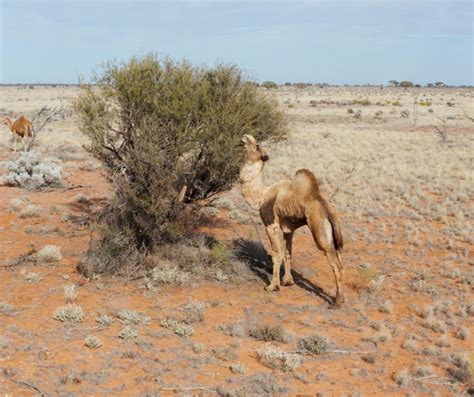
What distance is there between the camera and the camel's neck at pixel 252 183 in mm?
9391

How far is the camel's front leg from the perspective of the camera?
9.41 meters

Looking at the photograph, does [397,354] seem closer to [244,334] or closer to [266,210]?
[244,334]

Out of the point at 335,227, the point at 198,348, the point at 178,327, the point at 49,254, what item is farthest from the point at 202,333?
the point at 49,254

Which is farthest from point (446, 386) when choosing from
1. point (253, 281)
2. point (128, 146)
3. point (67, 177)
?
point (67, 177)

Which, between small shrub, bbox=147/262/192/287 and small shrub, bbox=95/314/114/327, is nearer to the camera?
small shrub, bbox=95/314/114/327

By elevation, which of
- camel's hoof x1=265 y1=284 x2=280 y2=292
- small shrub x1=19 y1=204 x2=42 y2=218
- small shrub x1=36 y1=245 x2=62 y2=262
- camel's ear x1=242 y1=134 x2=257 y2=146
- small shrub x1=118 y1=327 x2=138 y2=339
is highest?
camel's ear x1=242 y1=134 x2=257 y2=146

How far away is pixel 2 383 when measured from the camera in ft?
20.1

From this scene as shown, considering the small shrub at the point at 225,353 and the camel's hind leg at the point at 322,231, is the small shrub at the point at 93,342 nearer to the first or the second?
the small shrub at the point at 225,353

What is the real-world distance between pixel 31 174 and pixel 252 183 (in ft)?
35.3

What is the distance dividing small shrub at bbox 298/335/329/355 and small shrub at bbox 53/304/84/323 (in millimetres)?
3421

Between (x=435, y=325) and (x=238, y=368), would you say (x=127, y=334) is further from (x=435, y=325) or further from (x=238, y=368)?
(x=435, y=325)

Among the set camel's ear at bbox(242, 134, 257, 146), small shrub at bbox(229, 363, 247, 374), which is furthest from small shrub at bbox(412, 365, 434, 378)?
camel's ear at bbox(242, 134, 257, 146)

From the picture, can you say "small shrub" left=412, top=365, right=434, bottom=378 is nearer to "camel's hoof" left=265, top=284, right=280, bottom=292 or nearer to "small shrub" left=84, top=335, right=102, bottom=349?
"camel's hoof" left=265, top=284, right=280, bottom=292

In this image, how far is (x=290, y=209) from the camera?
29.7 ft
